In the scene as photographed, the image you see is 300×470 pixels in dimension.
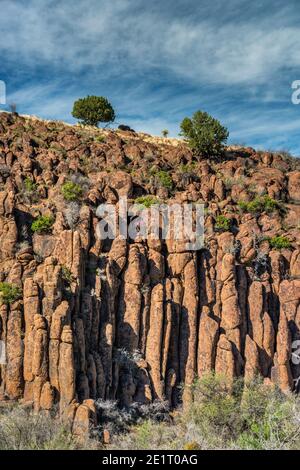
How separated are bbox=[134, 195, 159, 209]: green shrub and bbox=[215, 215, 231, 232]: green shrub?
551 cm

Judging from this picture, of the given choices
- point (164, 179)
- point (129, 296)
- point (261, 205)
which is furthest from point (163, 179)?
point (129, 296)

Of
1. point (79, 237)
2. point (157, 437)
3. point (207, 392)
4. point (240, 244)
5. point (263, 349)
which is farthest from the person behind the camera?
point (240, 244)

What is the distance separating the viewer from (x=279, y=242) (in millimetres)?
36781

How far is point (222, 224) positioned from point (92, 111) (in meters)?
39.3

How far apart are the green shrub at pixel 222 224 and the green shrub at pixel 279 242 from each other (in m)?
3.72

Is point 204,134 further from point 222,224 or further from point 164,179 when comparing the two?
point 222,224

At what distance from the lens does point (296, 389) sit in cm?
3008

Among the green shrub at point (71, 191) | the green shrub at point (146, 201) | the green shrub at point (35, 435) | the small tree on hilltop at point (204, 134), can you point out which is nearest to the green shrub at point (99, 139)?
the small tree on hilltop at point (204, 134)

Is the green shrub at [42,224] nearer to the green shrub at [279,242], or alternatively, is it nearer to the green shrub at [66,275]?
the green shrub at [66,275]

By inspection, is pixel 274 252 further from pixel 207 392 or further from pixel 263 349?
pixel 207 392

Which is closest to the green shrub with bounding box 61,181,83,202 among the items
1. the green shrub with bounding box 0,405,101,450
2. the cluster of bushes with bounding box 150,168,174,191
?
the cluster of bushes with bounding box 150,168,174,191

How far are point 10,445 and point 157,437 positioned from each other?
6.10 meters

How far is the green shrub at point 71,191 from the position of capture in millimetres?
35969
